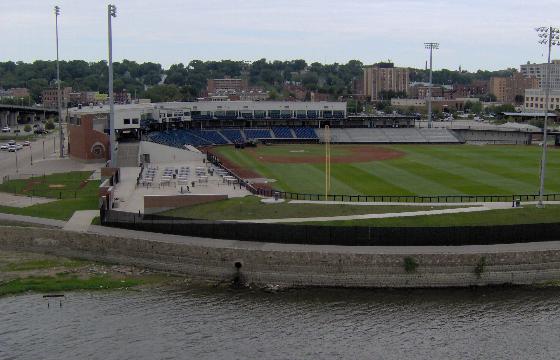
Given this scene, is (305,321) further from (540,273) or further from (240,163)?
(240,163)

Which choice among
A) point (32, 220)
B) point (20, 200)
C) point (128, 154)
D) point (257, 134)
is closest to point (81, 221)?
point (32, 220)

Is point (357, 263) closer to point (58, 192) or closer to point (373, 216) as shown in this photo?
point (373, 216)

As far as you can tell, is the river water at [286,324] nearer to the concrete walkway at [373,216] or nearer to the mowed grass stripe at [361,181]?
the concrete walkway at [373,216]

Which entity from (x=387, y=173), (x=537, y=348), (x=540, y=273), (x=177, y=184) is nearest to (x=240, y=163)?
(x=387, y=173)

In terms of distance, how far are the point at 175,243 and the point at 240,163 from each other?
3814 centimetres

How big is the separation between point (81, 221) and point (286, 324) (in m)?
19.9

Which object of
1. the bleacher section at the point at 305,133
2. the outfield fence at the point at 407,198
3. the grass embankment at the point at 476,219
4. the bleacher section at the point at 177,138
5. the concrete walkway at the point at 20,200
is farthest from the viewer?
the bleacher section at the point at 305,133

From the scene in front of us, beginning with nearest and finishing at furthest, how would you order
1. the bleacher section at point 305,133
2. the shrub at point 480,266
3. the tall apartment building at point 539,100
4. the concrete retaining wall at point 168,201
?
the shrub at point 480,266
the concrete retaining wall at point 168,201
the bleacher section at point 305,133
the tall apartment building at point 539,100

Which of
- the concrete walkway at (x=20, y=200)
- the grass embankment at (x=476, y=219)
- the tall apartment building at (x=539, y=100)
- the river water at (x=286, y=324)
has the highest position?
the tall apartment building at (x=539, y=100)

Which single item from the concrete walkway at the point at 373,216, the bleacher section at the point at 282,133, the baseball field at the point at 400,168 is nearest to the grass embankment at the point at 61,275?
the concrete walkway at the point at 373,216

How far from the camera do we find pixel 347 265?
40719 millimetres

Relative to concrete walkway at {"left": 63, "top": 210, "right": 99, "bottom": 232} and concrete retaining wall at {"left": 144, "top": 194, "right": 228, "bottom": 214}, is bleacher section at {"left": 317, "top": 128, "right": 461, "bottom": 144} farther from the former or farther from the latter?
concrete walkway at {"left": 63, "top": 210, "right": 99, "bottom": 232}

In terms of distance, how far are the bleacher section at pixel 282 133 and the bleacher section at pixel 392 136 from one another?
4.34 m

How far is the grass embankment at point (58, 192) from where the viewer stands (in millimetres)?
52906
